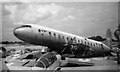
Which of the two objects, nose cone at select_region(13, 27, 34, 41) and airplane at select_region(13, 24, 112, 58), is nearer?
nose cone at select_region(13, 27, 34, 41)

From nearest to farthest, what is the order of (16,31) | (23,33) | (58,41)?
(23,33), (16,31), (58,41)

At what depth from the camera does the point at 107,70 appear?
872 centimetres

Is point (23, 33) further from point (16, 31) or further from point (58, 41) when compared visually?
point (58, 41)

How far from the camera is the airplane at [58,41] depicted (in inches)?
600

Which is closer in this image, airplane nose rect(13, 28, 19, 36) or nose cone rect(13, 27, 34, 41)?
nose cone rect(13, 27, 34, 41)

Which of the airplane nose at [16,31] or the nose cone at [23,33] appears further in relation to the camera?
the airplane nose at [16,31]

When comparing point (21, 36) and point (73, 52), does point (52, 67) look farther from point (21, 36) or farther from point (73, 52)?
point (73, 52)

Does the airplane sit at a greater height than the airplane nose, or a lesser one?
lesser

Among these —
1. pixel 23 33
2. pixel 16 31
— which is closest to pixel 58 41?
pixel 23 33

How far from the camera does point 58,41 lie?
17.0 meters

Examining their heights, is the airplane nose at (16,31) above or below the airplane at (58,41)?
above

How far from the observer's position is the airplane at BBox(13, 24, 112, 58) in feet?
50.0

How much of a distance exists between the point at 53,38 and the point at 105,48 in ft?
37.0

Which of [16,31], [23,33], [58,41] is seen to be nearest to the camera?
[23,33]
